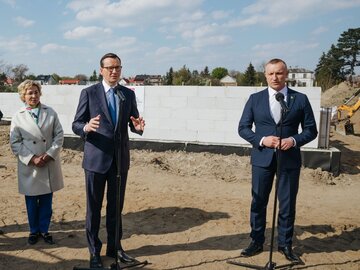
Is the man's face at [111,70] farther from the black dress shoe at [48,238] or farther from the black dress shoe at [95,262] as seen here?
the black dress shoe at [48,238]

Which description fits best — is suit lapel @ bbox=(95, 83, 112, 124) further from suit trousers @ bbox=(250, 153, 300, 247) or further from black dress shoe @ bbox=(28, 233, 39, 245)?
black dress shoe @ bbox=(28, 233, 39, 245)

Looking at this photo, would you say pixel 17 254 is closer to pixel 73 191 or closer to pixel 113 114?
pixel 113 114

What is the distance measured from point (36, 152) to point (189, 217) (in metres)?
2.46

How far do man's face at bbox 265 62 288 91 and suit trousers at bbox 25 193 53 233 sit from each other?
284 cm

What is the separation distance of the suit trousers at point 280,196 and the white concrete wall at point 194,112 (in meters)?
5.51

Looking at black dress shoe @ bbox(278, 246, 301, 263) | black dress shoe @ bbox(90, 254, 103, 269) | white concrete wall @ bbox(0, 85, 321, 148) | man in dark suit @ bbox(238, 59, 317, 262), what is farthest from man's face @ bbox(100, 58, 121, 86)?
white concrete wall @ bbox(0, 85, 321, 148)

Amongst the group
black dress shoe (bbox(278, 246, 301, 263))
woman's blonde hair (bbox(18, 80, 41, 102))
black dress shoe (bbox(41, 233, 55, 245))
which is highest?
woman's blonde hair (bbox(18, 80, 41, 102))

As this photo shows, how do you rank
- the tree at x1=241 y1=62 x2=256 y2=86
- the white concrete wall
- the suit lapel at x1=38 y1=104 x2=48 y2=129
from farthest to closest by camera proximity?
the tree at x1=241 y1=62 x2=256 y2=86 < the white concrete wall < the suit lapel at x1=38 y1=104 x2=48 y2=129

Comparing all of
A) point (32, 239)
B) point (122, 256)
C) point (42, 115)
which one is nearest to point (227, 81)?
point (42, 115)

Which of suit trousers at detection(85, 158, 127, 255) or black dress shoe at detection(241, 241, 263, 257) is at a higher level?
suit trousers at detection(85, 158, 127, 255)

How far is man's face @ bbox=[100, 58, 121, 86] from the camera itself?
3.36 metres

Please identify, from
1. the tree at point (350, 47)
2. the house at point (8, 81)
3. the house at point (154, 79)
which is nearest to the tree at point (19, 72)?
the house at point (8, 81)

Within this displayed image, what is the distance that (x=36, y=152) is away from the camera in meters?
4.12

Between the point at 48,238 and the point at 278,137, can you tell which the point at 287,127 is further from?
the point at 48,238
